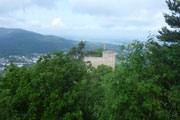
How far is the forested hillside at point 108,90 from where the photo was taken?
569 cm

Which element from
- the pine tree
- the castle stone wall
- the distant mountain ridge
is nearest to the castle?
the castle stone wall

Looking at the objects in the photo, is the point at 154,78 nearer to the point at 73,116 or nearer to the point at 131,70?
the point at 131,70

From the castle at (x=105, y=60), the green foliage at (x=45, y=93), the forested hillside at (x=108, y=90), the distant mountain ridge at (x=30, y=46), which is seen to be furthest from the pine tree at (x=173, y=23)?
the distant mountain ridge at (x=30, y=46)

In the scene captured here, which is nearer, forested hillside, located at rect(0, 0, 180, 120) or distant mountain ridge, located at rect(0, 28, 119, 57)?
forested hillside, located at rect(0, 0, 180, 120)

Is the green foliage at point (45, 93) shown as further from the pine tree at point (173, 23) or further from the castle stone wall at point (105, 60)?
the castle stone wall at point (105, 60)

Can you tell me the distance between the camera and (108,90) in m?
6.54

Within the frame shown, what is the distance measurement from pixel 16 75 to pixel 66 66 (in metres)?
2.58

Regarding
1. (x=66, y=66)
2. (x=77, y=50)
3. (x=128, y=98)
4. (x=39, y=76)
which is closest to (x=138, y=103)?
(x=128, y=98)

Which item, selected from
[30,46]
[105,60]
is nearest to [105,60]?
[105,60]

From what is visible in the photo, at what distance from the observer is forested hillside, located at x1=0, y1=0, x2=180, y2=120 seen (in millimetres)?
5688

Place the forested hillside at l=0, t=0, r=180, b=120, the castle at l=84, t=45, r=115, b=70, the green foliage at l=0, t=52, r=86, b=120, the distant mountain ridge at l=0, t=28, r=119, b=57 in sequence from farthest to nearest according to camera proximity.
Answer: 1. the distant mountain ridge at l=0, t=28, r=119, b=57
2. the castle at l=84, t=45, r=115, b=70
3. the green foliage at l=0, t=52, r=86, b=120
4. the forested hillside at l=0, t=0, r=180, b=120

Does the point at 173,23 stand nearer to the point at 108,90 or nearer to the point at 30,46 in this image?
the point at 108,90

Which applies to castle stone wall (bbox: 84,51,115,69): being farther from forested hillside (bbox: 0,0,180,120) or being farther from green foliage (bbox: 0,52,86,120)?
green foliage (bbox: 0,52,86,120)

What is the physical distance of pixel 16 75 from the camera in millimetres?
7965
